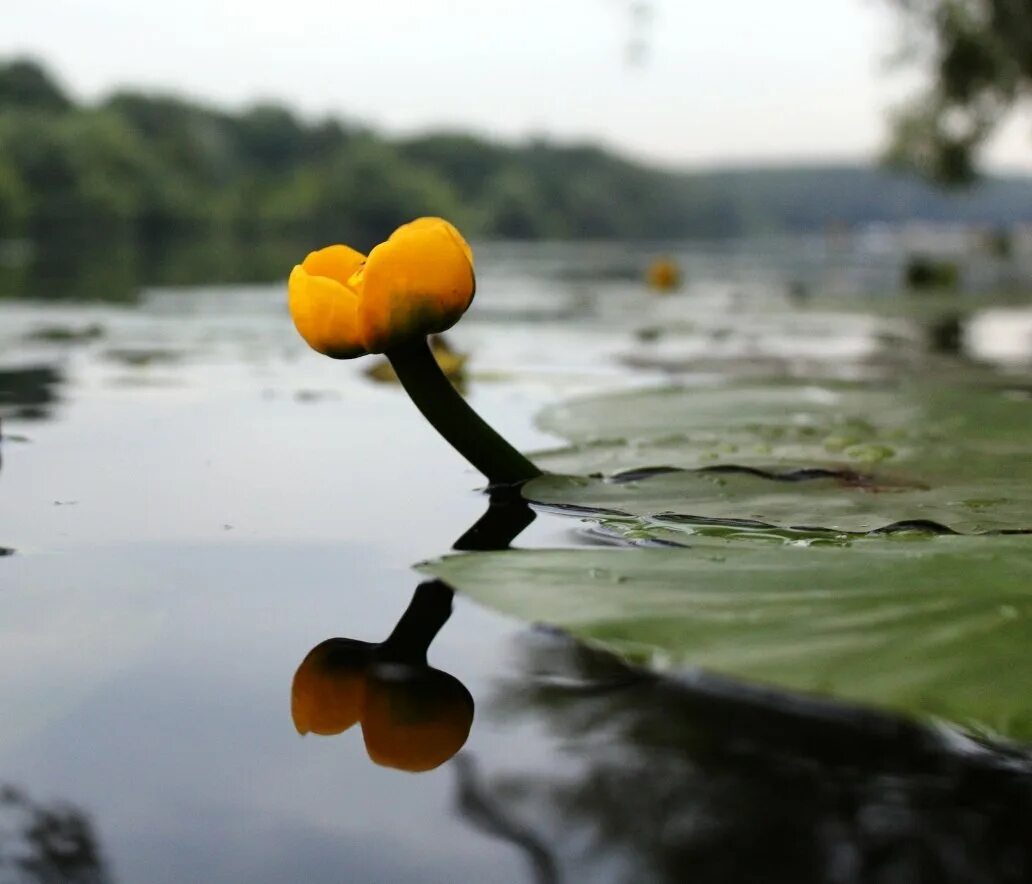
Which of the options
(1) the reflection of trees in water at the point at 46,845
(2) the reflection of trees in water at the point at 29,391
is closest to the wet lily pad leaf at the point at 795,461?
(1) the reflection of trees in water at the point at 46,845

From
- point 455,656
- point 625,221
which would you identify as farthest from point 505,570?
point 625,221

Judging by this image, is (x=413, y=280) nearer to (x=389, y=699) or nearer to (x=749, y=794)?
(x=389, y=699)

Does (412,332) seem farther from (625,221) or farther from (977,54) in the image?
(625,221)

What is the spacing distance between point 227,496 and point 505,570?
20.0 inches

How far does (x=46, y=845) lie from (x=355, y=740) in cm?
14

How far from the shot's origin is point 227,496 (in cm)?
110

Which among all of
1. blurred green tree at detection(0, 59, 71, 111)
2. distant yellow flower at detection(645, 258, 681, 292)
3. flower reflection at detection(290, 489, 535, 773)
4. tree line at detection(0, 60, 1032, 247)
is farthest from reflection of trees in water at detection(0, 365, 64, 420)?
blurred green tree at detection(0, 59, 71, 111)

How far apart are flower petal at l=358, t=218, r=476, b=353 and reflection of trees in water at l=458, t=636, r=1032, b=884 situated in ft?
1.36

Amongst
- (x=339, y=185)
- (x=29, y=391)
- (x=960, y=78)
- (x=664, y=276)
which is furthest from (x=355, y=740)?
(x=339, y=185)

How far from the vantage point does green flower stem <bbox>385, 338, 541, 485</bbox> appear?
3.12ft

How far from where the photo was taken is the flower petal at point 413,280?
87 centimetres

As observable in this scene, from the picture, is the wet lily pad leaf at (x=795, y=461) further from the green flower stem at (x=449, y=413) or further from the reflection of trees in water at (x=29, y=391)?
the reflection of trees in water at (x=29, y=391)

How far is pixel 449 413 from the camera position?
977 mm

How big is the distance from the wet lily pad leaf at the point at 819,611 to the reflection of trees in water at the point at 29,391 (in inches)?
47.4
